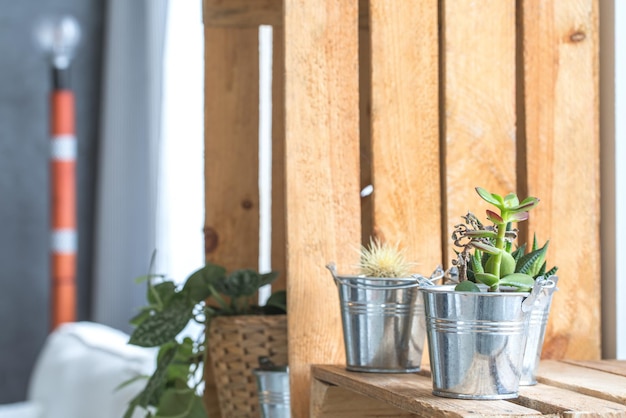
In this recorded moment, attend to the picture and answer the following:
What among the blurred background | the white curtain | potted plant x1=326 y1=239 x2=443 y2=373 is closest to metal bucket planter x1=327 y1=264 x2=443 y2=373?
potted plant x1=326 y1=239 x2=443 y2=373

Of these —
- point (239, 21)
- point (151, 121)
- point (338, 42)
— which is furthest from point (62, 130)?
point (338, 42)

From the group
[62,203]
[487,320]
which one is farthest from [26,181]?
[487,320]

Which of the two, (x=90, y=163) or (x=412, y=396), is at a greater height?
(x=90, y=163)

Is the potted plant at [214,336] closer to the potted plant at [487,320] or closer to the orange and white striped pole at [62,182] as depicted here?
the potted plant at [487,320]

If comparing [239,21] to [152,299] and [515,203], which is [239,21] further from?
[515,203]

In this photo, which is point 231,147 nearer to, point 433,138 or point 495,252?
point 433,138

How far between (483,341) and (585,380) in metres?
0.19

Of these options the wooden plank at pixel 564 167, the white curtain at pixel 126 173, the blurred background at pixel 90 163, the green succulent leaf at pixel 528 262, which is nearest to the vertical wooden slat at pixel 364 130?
the wooden plank at pixel 564 167

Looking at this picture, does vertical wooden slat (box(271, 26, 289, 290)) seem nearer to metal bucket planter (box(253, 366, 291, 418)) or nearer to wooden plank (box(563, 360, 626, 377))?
metal bucket planter (box(253, 366, 291, 418))

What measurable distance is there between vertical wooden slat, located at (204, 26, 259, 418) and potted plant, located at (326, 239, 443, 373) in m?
0.62

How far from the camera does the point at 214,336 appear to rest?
1.37m

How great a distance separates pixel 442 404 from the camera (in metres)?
0.76

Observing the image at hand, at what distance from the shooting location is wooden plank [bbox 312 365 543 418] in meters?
0.72

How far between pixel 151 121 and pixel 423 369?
9.33 ft
